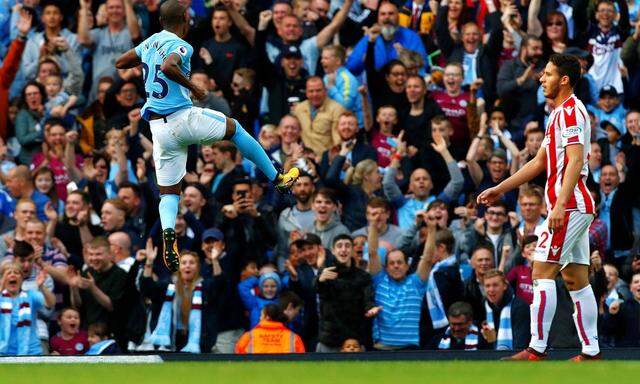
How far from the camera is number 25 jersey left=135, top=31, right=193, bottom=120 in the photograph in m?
11.9

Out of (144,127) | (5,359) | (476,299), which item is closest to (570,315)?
(476,299)

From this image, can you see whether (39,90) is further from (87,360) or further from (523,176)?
(523,176)

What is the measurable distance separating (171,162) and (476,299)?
4.26 meters

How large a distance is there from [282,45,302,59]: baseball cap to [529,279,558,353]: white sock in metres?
8.40

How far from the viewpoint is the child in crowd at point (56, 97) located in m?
19.8

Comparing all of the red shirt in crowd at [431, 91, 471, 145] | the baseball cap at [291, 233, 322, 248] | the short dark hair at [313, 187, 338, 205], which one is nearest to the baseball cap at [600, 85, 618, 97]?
the red shirt in crowd at [431, 91, 471, 145]

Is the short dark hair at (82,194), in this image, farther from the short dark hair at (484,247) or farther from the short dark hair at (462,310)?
the short dark hair at (462,310)

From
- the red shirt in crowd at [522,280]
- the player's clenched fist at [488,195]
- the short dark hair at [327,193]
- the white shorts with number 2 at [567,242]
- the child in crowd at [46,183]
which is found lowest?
the red shirt in crowd at [522,280]

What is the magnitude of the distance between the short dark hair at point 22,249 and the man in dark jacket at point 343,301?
312cm

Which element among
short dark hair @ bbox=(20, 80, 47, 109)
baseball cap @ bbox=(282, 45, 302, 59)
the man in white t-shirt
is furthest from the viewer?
the man in white t-shirt

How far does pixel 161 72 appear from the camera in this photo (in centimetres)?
1191

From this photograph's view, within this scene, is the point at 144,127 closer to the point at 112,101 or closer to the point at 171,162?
the point at 112,101

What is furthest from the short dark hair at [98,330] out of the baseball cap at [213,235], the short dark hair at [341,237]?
the short dark hair at [341,237]

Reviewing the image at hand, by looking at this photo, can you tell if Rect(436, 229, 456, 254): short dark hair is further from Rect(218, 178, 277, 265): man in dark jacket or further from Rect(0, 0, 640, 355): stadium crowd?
Rect(218, 178, 277, 265): man in dark jacket
